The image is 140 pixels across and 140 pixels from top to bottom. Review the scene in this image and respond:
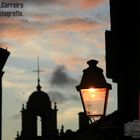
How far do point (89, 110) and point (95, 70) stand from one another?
801 mm

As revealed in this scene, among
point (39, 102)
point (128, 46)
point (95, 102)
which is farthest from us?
point (39, 102)

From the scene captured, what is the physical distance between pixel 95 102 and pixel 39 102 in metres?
59.6

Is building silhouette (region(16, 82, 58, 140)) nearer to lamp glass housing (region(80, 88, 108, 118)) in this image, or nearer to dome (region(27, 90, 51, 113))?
dome (region(27, 90, 51, 113))

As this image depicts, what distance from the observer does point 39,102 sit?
72.0 meters

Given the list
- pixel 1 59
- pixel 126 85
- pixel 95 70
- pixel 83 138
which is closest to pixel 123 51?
pixel 126 85

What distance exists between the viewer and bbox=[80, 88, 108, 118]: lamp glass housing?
12477mm

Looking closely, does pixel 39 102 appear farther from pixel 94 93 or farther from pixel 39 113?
pixel 94 93

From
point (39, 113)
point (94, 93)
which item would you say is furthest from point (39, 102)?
point (94, 93)

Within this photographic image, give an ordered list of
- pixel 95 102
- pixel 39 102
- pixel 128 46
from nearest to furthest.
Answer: pixel 95 102 < pixel 128 46 < pixel 39 102

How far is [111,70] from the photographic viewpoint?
23547mm

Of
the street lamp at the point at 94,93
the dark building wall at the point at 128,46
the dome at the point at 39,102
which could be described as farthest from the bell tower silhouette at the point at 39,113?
the street lamp at the point at 94,93

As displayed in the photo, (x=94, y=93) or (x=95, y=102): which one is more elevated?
(x=94, y=93)

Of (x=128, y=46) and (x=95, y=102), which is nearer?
(x=95, y=102)

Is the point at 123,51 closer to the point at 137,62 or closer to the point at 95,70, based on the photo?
the point at 137,62
